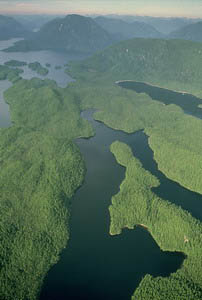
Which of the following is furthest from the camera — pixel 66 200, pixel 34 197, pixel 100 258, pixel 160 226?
pixel 66 200

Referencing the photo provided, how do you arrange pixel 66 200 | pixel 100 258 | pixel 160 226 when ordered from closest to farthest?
pixel 100 258, pixel 160 226, pixel 66 200

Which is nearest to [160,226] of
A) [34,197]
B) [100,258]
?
[100,258]

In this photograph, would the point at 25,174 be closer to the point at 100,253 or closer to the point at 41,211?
the point at 41,211

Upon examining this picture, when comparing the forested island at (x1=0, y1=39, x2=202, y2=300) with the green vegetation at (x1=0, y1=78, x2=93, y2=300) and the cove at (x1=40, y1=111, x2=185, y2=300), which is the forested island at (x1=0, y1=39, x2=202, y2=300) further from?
the cove at (x1=40, y1=111, x2=185, y2=300)

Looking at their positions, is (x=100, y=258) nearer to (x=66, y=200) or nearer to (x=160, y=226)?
(x=160, y=226)

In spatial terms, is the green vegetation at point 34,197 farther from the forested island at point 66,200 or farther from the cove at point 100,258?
the cove at point 100,258

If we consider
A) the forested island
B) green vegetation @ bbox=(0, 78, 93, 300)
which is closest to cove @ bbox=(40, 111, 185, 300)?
the forested island
